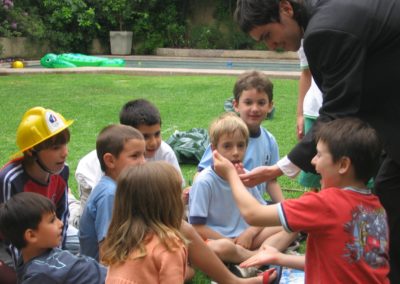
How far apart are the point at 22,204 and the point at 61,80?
458 inches

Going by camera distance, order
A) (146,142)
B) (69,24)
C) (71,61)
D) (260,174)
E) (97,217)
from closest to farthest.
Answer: (260,174) → (97,217) → (146,142) → (71,61) → (69,24)

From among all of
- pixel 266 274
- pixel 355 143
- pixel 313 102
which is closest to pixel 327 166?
pixel 355 143

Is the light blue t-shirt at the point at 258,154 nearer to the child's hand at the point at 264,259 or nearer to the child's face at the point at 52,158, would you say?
the child's face at the point at 52,158

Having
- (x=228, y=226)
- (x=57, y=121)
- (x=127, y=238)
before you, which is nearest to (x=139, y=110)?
(x=57, y=121)

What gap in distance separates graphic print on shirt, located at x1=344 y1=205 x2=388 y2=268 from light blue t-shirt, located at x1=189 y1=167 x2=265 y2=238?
60.1 inches

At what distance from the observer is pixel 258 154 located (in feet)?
14.1

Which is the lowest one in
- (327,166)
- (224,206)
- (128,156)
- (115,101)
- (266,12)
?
(115,101)

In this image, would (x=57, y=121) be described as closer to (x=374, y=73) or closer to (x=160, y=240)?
(x=160, y=240)

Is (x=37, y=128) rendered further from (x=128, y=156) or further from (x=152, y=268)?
(x=152, y=268)

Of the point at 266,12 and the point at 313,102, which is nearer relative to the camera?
the point at 266,12

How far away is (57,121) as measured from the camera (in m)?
3.49

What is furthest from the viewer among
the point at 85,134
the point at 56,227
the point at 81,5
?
the point at 81,5

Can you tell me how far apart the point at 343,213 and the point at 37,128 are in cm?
192

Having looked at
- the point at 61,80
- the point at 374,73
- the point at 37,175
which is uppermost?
the point at 374,73
